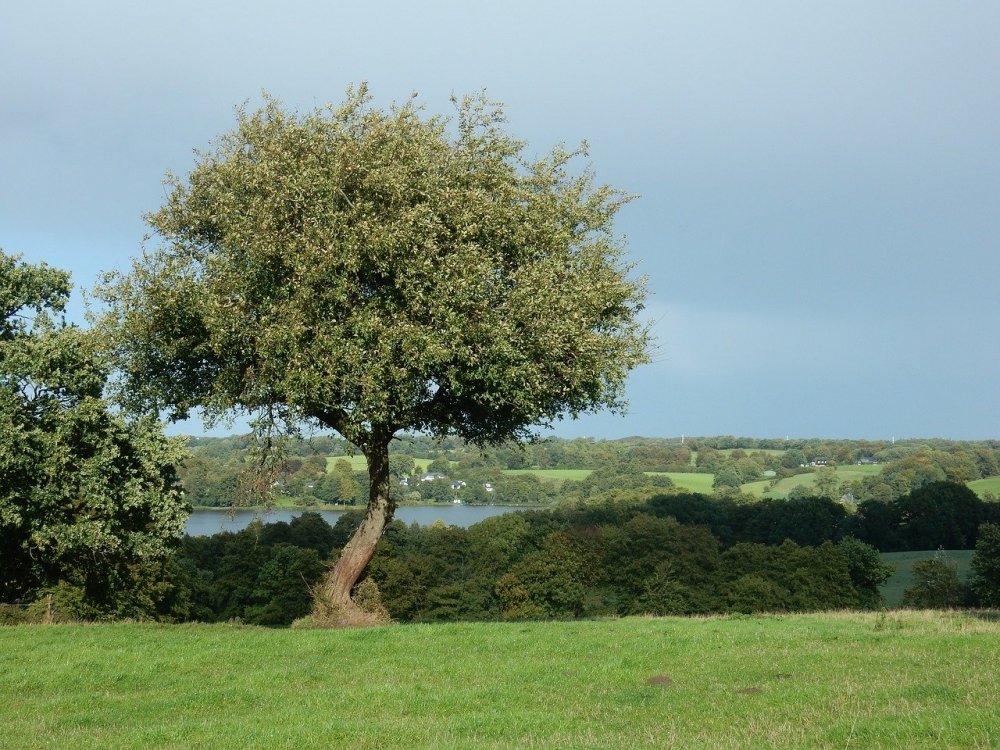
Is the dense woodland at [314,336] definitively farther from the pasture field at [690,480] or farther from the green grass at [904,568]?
the pasture field at [690,480]

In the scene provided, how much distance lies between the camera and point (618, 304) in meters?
26.5

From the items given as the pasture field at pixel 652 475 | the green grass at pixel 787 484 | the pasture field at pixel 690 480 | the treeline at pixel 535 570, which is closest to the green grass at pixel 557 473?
the pasture field at pixel 652 475

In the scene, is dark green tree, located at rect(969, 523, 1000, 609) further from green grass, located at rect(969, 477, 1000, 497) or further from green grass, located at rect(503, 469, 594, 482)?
green grass, located at rect(503, 469, 594, 482)

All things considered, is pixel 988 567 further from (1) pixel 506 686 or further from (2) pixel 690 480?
(2) pixel 690 480

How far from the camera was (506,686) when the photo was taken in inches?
635

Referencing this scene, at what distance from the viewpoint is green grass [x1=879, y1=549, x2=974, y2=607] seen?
3755 inches

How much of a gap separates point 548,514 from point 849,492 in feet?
300

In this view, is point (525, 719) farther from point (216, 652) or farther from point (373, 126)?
point (373, 126)

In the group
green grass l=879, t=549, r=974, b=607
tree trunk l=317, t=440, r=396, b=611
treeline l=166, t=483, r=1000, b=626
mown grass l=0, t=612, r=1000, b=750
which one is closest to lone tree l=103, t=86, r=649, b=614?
tree trunk l=317, t=440, r=396, b=611

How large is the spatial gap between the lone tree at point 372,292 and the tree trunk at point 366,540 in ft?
0.21

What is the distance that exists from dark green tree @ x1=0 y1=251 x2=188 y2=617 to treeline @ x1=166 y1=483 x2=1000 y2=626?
37560 millimetres

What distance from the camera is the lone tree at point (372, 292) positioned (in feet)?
73.4

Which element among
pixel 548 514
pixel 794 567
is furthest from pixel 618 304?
pixel 548 514

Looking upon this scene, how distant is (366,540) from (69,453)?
8.79 meters
